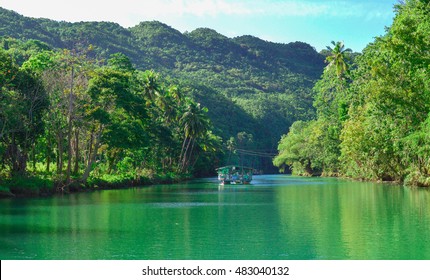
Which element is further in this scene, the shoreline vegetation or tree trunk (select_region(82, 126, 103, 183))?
tree trunk (select_region(82, 126, 103, 183))

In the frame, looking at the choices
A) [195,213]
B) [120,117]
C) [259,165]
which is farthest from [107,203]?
[259,165]

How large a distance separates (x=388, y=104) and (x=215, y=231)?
90.7 feet

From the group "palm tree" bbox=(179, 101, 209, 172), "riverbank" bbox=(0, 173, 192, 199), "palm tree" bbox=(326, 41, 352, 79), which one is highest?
"palm tree" bbox=(326, 41, 352, 79)

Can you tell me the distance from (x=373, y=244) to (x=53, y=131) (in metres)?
36.9

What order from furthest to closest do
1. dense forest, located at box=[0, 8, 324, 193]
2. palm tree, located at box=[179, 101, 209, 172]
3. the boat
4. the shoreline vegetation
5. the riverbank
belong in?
palm tree, located at box=[179, 101, 209, 172], the boat, dense forest, located at box=[0, 8, 324, 193], the riverbank, the shoreline vegetation

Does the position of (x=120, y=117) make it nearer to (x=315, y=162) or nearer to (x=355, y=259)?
(x=355, y=259)

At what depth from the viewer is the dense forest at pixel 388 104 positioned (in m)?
38.2

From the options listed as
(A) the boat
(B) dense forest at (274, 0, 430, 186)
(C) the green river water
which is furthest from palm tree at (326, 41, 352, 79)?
(C) the green river water

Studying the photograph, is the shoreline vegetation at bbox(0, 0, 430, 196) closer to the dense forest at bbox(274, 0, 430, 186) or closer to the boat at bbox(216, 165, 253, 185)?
the dense forest at bbox(274, 0, 430, 186)

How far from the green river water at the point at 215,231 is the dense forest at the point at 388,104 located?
416 inches

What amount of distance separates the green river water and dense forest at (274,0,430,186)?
34.7ft

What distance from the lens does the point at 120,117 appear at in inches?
2447

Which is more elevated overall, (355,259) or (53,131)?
(53,131)

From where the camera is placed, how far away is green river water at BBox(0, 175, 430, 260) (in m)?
17.9
